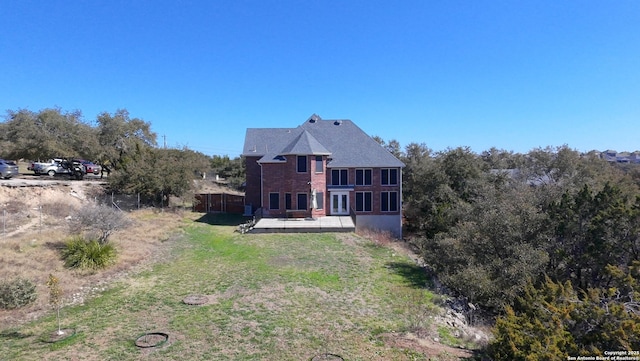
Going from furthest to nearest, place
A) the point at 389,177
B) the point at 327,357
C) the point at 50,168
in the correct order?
the point at 50,168 → the point at 389,177 → the point at 327,357

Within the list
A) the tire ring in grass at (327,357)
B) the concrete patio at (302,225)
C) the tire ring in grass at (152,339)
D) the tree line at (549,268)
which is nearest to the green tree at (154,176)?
the concrete patio at (302,225)

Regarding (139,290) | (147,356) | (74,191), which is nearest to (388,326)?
(147,356)

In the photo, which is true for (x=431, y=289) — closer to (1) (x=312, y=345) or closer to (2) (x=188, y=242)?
(1) (x=312, y=345)

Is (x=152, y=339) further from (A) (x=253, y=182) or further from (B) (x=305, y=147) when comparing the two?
(A) (x=253, y=182)

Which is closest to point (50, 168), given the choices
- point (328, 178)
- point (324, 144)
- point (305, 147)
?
point (305, 147)

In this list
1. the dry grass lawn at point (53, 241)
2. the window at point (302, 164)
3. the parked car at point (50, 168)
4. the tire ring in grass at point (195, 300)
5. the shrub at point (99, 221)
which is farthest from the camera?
the parked car at point (50, 168)

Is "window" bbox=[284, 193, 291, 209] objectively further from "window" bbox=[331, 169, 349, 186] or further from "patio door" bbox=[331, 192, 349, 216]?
"window" bbox=[331, 169, 349, 186]

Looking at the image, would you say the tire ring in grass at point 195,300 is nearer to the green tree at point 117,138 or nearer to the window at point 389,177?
the window at point 389,177
